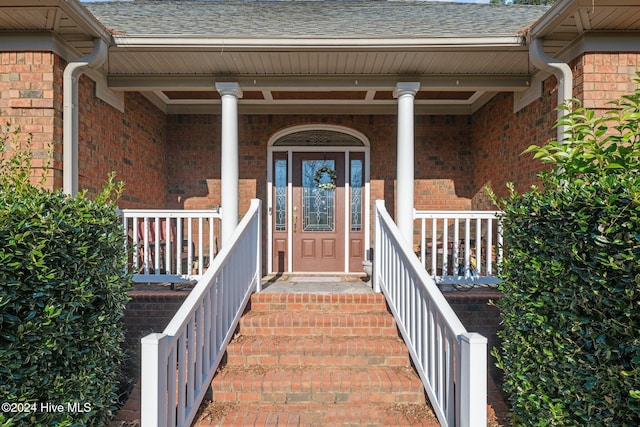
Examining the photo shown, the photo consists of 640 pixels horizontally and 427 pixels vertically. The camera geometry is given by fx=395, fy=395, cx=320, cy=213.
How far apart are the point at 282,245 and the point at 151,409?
433 cm

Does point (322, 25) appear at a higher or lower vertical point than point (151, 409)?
higher

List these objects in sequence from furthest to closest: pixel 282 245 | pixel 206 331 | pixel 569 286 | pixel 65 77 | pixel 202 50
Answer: pixel 282 245
pixel 202 50
pixel 65 77
pixel 206 331
pixel 569 286

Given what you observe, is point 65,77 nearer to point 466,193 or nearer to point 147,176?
point 147,176

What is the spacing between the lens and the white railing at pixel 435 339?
83.4 inches

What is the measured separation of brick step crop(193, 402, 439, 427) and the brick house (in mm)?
2153

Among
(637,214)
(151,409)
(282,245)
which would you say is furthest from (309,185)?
(637,214)

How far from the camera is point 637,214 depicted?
1.64 metres

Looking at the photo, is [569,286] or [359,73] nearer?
[569,286]

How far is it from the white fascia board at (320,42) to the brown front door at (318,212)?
2.51 metres

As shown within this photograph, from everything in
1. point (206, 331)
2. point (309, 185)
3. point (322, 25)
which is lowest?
point (206, 331)

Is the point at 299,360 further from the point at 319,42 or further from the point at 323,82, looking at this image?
the point at 323,82

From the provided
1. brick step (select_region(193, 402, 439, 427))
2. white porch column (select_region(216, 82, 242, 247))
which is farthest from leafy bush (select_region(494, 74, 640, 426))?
white porch column (select_region(216, 82, 242, 247))

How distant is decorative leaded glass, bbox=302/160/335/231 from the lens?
6445 mm

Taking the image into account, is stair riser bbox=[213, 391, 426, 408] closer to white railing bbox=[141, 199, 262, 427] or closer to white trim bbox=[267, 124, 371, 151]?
white railing bbox=[141, 199, 262, 427]
